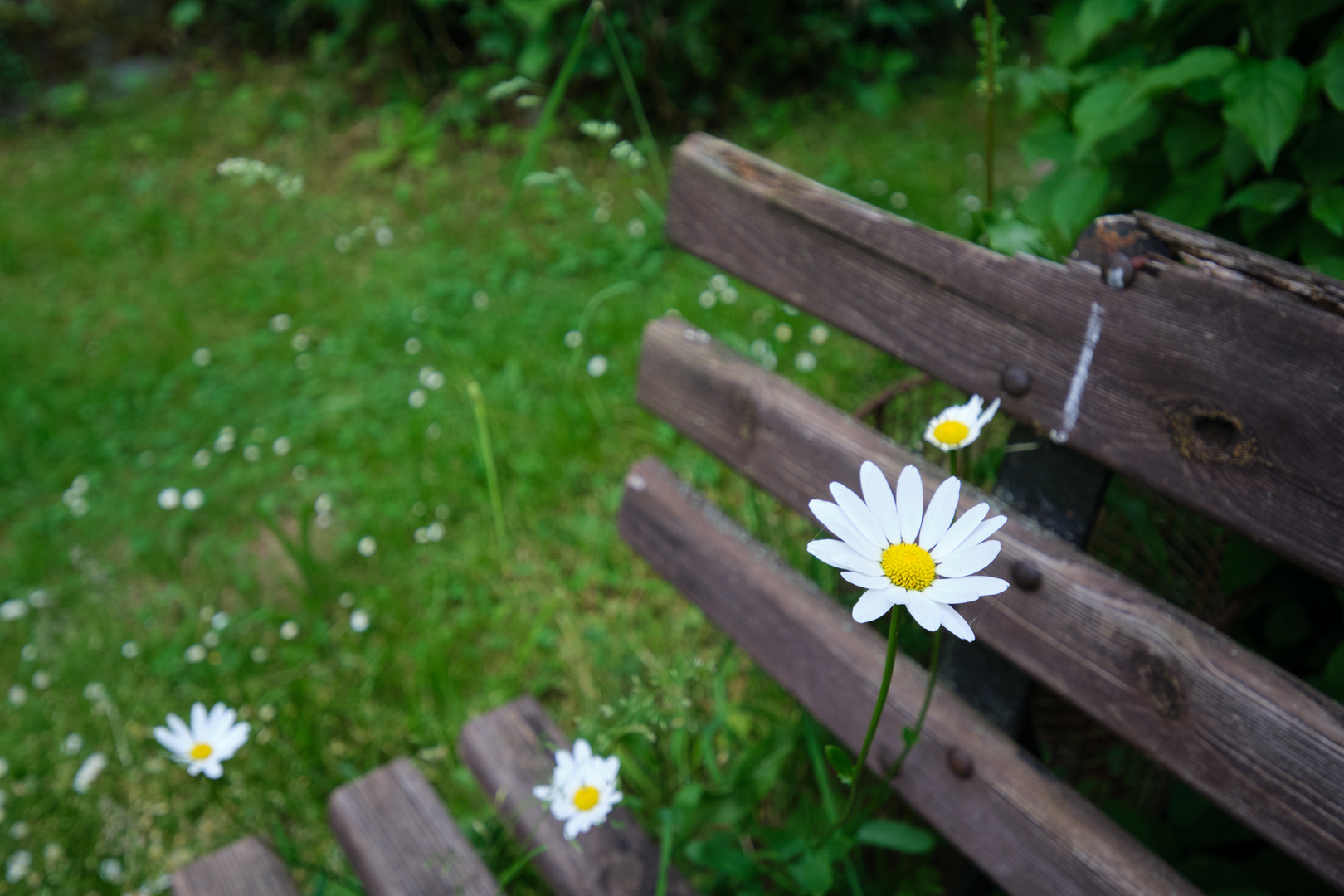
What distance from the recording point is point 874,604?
0.58 metres

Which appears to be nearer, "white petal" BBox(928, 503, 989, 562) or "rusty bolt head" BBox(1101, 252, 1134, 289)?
"white petal" BBox(928, 503, 989, 562)

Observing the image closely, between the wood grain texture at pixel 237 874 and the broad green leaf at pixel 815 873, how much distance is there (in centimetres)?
77

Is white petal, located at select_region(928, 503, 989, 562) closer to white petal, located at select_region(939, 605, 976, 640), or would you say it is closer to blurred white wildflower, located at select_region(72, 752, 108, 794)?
white petal, located at select_region(939, 605, 976, 640)

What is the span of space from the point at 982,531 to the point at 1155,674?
0.43 meters

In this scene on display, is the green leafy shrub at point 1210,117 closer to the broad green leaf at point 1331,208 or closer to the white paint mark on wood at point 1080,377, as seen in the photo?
the broad green leaf at point 1331,208

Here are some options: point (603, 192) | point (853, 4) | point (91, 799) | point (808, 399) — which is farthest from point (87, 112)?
point (808, 399)

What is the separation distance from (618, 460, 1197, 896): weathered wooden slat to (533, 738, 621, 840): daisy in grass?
0.32 meters

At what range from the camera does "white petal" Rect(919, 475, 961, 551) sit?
64cm

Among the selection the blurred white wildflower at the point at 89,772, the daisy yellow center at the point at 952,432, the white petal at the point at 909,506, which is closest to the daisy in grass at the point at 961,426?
the daisy yellow center at the point at 952,432

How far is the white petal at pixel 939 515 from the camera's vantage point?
64 cm

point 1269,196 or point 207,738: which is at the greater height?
point 1269,196

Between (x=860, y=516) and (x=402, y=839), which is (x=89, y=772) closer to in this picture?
(x=402, y=839)

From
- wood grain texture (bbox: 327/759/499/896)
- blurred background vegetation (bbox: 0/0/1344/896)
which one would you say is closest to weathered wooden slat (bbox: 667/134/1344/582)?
blurred background vegetation (bbox: 0/0/1344/896)

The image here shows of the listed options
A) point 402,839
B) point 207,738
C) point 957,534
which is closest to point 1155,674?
point 957,534
